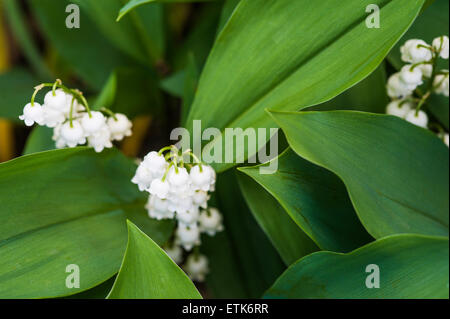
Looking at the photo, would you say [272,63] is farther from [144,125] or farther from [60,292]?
[144,125]

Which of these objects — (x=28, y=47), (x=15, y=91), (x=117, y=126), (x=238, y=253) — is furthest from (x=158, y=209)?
(x=28, y=47)

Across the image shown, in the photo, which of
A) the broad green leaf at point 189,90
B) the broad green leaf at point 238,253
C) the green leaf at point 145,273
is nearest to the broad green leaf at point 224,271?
the broad green leaf at point 238,253

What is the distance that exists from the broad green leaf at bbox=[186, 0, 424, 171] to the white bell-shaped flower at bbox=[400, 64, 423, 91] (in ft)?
0.37

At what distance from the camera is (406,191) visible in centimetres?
67

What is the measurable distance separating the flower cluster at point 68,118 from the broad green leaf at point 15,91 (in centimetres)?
40

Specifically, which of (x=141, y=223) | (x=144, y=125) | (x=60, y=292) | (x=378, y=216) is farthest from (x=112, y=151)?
(x=144, y=125)

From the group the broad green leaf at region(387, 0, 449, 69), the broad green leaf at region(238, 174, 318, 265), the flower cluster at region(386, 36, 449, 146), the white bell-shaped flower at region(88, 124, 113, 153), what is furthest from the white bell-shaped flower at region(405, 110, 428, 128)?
the white bell-shaped flower at region(88, 124, 113, 153)

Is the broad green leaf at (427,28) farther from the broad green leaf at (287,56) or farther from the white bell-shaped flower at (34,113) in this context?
the white bell-shaped flower at (34,113)

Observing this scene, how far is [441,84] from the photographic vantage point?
2.53 feet

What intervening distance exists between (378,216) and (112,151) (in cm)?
43

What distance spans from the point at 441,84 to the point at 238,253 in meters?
0.47

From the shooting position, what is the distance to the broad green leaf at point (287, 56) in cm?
65
